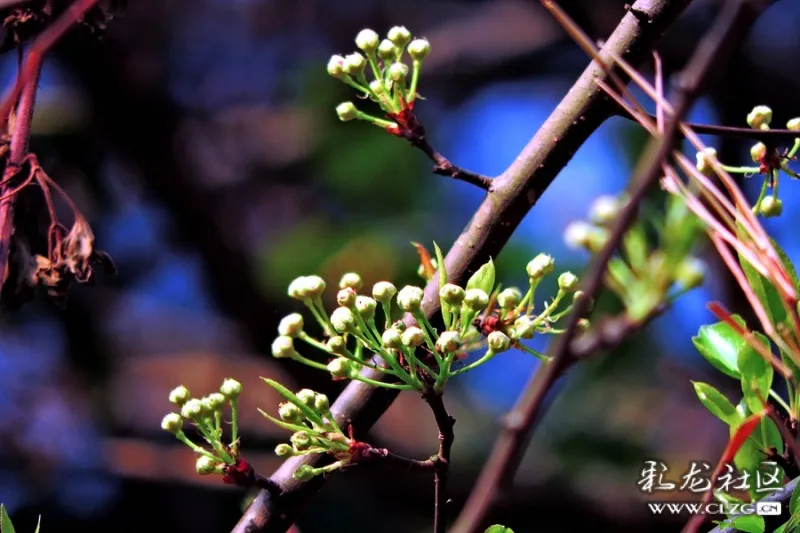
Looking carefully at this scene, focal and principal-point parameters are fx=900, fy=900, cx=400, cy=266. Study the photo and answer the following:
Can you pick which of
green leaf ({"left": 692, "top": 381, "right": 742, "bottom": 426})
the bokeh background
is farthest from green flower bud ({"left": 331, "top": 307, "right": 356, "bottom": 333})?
the bokeh background

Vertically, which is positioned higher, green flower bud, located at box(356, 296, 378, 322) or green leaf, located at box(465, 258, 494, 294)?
green leaf, located at box(465, 258, 494, 294)

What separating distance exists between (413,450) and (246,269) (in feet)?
1.91

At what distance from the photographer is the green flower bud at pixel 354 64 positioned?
554 millimetres

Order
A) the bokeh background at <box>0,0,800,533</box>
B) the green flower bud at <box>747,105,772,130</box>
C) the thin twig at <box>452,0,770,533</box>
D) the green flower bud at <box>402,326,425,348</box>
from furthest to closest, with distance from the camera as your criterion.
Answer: the bokeh background at <box>0,0,800,533</box>, the green flower bud at <box>747,105,772,130</box>, the green flower bud at <box>402,326,425,348</box>, the thin twig at <box>452,0,770,533</box>

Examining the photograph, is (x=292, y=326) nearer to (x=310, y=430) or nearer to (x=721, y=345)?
(x=310, y=430)

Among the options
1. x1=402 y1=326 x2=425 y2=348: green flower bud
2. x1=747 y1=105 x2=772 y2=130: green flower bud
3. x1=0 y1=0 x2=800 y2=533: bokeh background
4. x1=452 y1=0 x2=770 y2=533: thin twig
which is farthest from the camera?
x1=0 y1=0 x2=800 y2=533: bokeh background

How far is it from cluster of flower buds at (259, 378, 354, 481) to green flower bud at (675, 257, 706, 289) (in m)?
0.24

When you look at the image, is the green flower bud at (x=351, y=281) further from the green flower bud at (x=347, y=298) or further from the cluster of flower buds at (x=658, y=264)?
the cluster of flower buds at (x=658, y=264)

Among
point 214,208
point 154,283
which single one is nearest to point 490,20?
point 214,208

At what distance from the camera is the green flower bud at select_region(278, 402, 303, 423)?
46cm

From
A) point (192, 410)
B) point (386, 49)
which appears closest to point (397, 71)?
point (386, 49)

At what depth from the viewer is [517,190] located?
59 centimetres

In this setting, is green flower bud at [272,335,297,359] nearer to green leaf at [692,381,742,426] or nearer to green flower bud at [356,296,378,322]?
green flower bud at [356,296,378,322]

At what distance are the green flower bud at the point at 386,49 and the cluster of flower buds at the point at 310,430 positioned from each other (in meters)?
0.22
